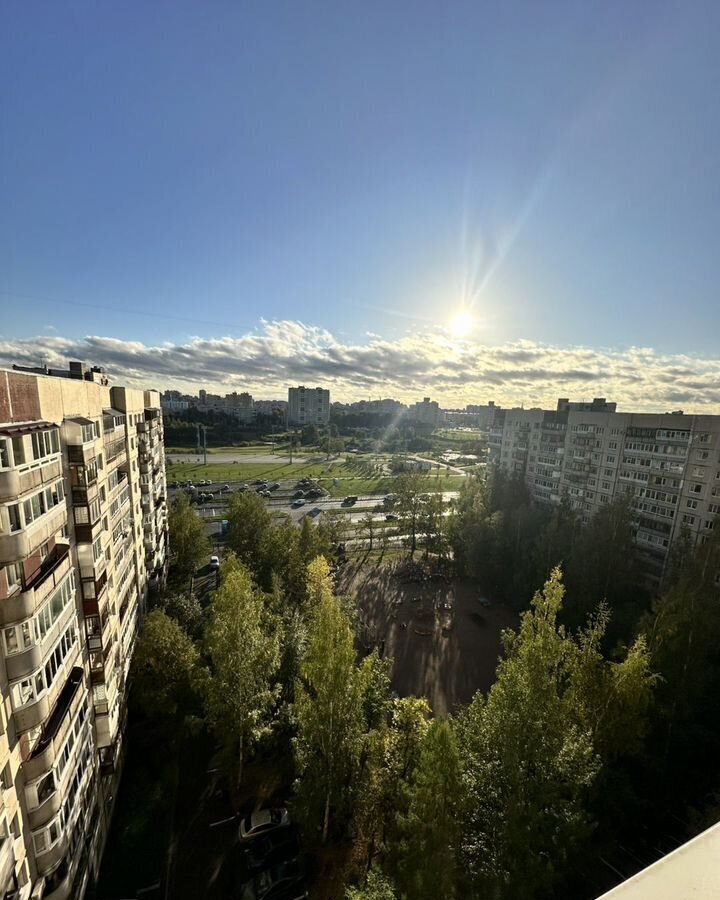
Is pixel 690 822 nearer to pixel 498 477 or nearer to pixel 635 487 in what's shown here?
pixel 635 487

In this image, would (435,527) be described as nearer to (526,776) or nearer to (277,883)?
(277,883)

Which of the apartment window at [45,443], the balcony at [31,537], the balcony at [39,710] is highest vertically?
the apartment window at [45,443]

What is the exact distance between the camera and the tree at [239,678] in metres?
13.5

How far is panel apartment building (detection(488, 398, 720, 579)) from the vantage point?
26828 mm

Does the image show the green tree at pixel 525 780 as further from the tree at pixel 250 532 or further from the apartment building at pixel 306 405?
→ the apartment building at pixel 306 405

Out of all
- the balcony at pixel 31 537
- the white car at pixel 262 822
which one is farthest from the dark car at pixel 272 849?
the balcony at pixel 31 537

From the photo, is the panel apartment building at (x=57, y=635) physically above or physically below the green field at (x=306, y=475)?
above

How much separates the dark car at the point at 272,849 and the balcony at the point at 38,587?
10.5m

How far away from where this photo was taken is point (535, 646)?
1059 cm

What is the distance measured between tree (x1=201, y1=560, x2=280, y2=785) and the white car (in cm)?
126

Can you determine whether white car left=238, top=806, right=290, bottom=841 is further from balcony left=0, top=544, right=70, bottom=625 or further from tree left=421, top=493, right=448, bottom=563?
tree left=421, top=493, right=448, bottom=563

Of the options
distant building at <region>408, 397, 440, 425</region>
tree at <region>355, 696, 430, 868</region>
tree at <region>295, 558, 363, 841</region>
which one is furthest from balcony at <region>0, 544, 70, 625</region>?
distant building at <region>408, 397, 440, 425</region>

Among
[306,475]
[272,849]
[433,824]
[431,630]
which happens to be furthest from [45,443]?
[306,475]

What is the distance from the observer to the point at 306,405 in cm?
15975
